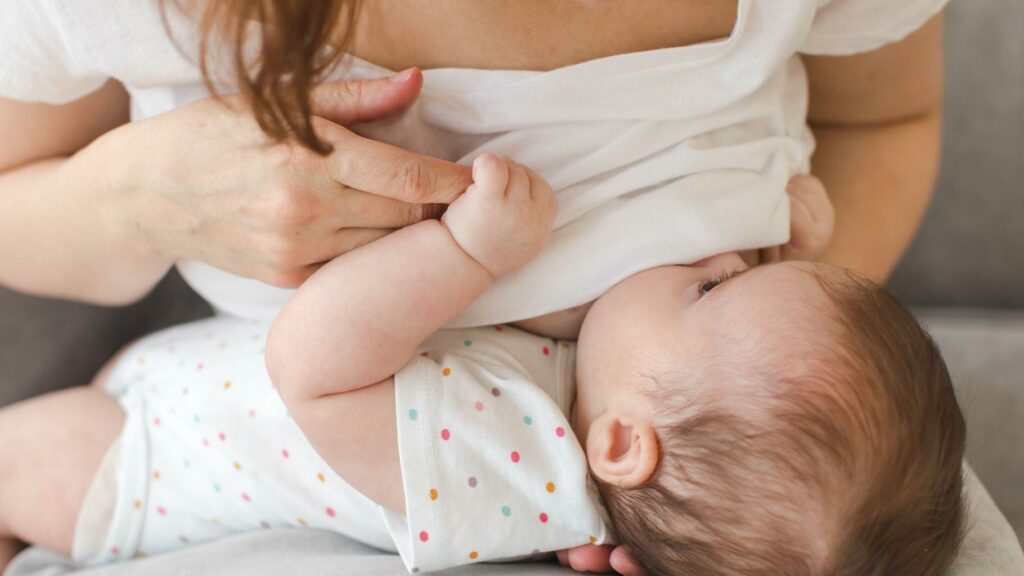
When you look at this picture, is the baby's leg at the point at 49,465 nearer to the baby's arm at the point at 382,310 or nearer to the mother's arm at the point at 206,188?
the mother's arm at the point at 206,188

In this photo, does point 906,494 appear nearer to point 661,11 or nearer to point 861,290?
point 861,290

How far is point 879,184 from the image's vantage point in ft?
4.10

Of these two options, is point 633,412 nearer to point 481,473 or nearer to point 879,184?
point 481,473

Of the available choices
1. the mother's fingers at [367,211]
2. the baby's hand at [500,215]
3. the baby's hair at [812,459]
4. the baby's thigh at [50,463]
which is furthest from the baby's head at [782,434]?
the baby's thigh at [50,463]

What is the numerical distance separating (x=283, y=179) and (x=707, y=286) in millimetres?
418

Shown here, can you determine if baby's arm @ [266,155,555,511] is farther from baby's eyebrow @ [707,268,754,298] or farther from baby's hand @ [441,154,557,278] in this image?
baby's eyebrow @ [707,268,754,298]

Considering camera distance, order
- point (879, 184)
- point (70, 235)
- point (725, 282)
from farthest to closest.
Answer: point (879, 184)
point (70, 235)
point (725, 282)

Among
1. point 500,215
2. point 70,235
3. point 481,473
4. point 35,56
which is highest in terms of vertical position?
point 35,56

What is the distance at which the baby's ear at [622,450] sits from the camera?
0.82 meters

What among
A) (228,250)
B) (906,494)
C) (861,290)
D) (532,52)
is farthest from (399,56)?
(906,494)

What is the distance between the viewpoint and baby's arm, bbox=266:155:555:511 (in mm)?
819

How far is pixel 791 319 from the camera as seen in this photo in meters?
0.82

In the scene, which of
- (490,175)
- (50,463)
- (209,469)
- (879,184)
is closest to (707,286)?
(490,175)

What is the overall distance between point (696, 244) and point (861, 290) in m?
0.16
